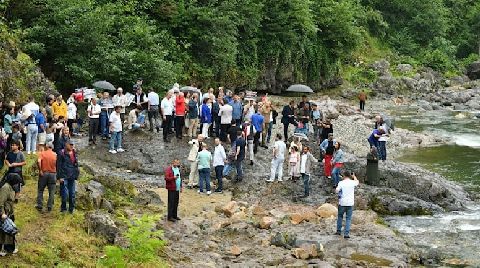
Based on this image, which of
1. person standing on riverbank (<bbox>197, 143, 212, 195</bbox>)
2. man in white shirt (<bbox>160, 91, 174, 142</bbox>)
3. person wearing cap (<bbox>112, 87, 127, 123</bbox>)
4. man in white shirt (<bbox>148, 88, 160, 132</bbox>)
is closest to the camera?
person standing on riverbank (<bbox>197, 143, 212, 195</bbox>)

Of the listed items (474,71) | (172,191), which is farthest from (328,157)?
(474,71)

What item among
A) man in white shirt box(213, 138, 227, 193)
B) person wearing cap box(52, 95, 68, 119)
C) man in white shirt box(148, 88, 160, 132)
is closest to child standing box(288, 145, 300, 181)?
man in white shirt box(213, 138, 227, 193)

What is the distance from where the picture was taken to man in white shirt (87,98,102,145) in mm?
22516

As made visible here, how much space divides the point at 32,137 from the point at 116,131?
11.6 ft

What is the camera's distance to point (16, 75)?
23031mm

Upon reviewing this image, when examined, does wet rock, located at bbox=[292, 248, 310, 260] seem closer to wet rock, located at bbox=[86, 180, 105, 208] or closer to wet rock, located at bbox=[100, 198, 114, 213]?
wet rock, located at bbox=[100, 198, 114, 213]

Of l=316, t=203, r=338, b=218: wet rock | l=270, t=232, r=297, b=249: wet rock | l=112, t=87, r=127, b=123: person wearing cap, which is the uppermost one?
l=112, t=87, r=127, b=123: person wearing cap

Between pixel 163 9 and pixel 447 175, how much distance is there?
1895 cm

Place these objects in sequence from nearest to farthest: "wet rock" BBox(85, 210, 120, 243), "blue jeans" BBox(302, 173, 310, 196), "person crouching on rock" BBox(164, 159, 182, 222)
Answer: "wet rock" BBox(85, 210, 120, 243) → "person crouching on rock" BBox(164, 159, 182, 222) → "blue jeans" BBox(302, 173, 310, 196)

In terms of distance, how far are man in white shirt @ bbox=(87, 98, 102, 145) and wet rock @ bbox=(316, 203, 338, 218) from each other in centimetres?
Result: 889

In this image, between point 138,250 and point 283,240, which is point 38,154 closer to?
point 138,250

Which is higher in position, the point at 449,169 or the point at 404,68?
the point at 404,68

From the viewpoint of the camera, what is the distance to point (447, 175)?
26375mm

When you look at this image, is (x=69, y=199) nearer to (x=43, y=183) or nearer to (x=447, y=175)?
(x=43, y=183)
